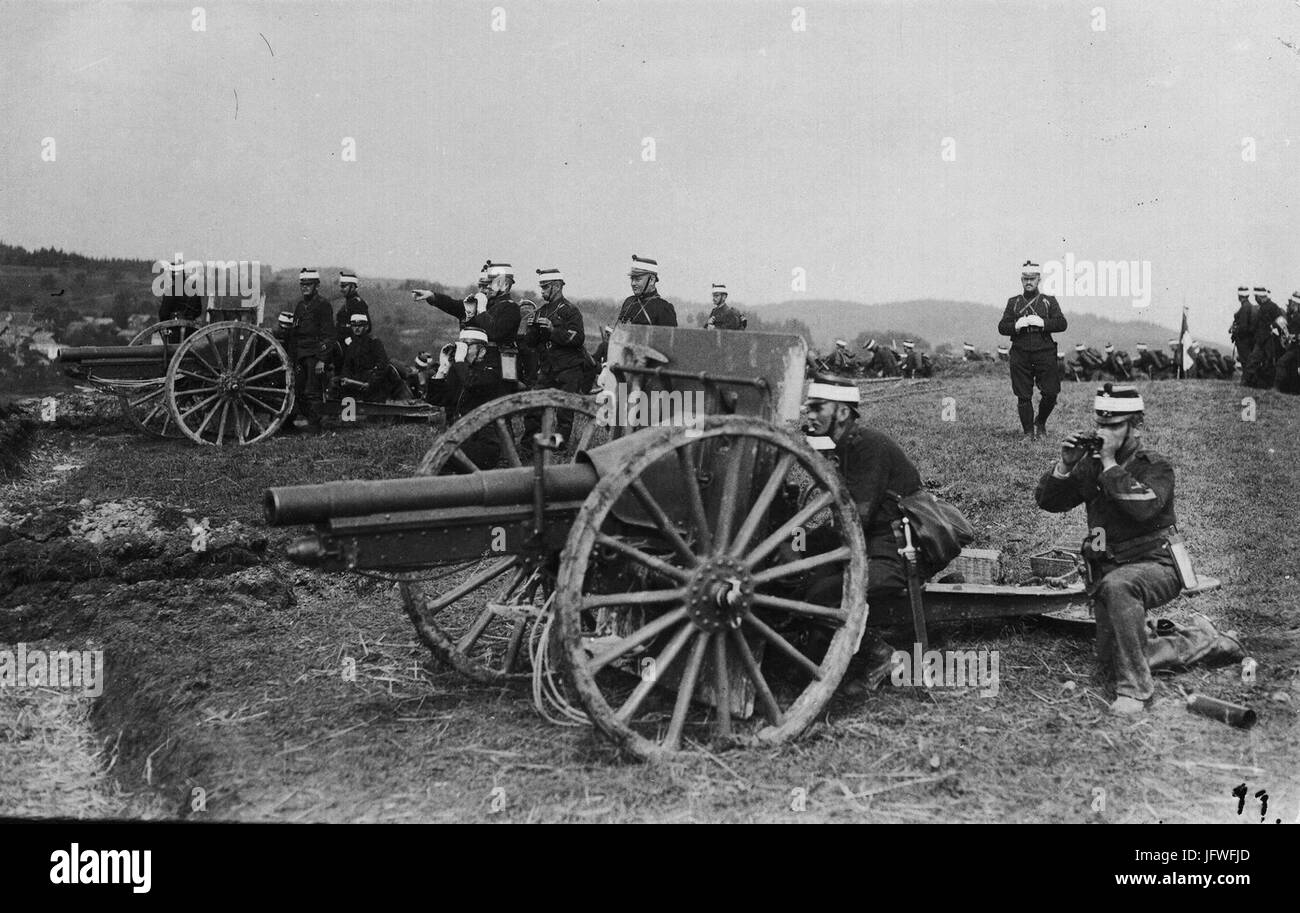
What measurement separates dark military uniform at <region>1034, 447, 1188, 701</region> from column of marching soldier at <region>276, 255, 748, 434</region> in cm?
356

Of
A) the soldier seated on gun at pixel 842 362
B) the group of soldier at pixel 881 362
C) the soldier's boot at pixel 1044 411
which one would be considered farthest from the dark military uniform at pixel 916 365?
the soldier's boot at pixel 1044 411

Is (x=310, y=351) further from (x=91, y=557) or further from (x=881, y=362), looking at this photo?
(x=881, y=362)

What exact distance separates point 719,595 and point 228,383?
9164mm

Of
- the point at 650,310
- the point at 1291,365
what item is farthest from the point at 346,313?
the point at 1291,365

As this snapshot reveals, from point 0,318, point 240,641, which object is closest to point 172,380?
point 0,318

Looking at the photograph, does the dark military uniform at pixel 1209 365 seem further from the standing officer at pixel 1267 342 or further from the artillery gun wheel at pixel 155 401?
the artillery gun wheel at pixel 155 401

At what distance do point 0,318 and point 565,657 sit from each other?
12.3 meters

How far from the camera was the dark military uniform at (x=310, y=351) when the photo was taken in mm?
13711

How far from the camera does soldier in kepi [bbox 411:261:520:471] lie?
10031mm

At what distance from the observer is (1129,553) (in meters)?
5.93

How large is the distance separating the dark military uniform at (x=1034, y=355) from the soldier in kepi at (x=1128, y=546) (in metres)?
6.69

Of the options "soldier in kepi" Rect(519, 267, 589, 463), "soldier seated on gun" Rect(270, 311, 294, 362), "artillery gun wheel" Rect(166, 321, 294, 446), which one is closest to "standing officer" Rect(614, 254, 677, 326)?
"soldier in kepi" Rect(519, 267, 589, 463)

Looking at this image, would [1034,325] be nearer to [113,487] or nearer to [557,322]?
[557,322]
